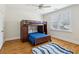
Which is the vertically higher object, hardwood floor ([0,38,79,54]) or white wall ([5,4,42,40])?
white wall ([5,4,42,40])

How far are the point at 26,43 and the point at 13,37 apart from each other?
0.75 feet

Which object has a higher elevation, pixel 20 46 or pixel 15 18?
pixel 15 18

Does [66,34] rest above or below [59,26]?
below

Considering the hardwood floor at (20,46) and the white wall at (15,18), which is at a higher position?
the white wall at (15,18)

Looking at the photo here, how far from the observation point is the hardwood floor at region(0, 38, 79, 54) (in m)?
0.92

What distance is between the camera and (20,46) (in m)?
1.03

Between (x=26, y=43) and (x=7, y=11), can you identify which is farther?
(x=26, y=43)

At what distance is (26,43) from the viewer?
1.05 m

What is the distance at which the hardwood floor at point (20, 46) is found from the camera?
3.03 feet

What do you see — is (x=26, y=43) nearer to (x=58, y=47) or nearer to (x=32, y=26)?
(x=32, y=26)
